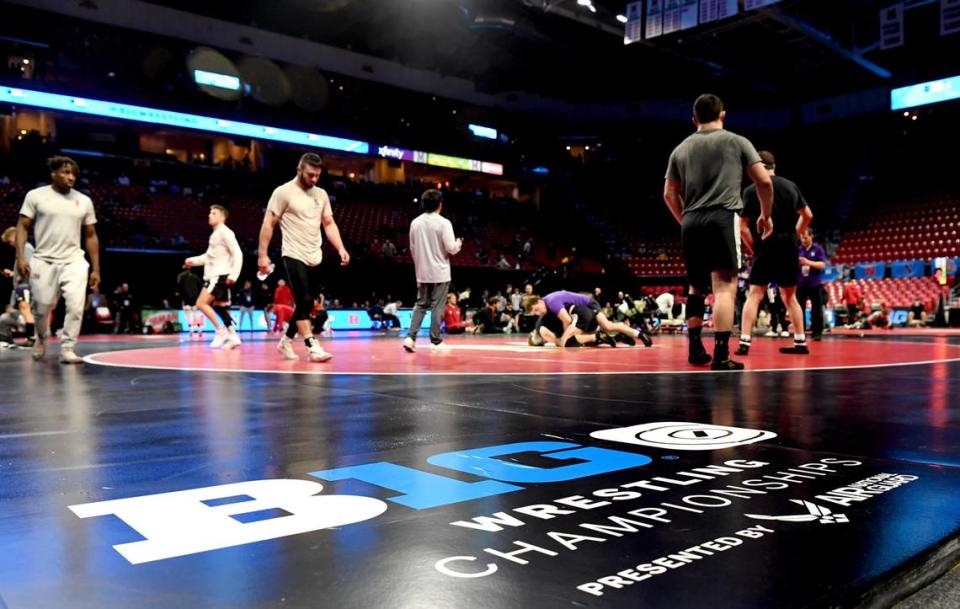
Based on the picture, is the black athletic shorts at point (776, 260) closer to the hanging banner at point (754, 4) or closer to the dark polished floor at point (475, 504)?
the dark polished floor at point (475, 504)

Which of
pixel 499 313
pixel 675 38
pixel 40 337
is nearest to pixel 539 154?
pixel 675 38

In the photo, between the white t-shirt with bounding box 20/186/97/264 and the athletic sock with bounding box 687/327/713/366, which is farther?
the white t-shirt with bounding box 20/186/97/264

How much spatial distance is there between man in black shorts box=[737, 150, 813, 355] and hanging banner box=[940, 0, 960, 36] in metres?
13.2

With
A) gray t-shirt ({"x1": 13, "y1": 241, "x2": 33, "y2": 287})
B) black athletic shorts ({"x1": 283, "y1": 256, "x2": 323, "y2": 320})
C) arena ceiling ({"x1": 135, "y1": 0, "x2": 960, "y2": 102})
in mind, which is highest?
arena ceiling ({"x1": 135, "y1": 0, "x2": 960, "y2": 102})

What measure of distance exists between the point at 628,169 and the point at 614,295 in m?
9.36

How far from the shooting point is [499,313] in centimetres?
1705

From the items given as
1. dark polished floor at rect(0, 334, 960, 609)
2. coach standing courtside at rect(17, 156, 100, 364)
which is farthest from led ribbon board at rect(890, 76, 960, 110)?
coach standing courtside at rect(17, 156, 100, 364)

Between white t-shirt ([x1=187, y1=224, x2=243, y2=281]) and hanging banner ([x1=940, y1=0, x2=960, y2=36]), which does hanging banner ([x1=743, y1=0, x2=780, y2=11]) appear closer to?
hanging banner ([x1=940, y1=0, x2=960, y2=36])

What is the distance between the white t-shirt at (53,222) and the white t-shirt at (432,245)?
8.87ft

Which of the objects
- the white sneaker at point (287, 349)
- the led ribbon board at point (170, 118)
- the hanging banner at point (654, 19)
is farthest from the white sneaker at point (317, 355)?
the led ribbon board at point (170, 118)

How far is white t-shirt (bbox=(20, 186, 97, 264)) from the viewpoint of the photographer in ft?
17.0

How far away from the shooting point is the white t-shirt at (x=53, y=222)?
17.0 feet

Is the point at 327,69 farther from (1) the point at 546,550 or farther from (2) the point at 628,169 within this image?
(1) the point at 546,550

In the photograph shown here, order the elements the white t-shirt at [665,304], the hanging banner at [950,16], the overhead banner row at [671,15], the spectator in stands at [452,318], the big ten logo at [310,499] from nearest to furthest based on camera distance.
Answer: the big ten logo at [310,499] < the spectator in stands at [452,318] < the white t-shirt at [665,304] < the overhead banner row at [671,15] < the hanging banner at [950,16]
